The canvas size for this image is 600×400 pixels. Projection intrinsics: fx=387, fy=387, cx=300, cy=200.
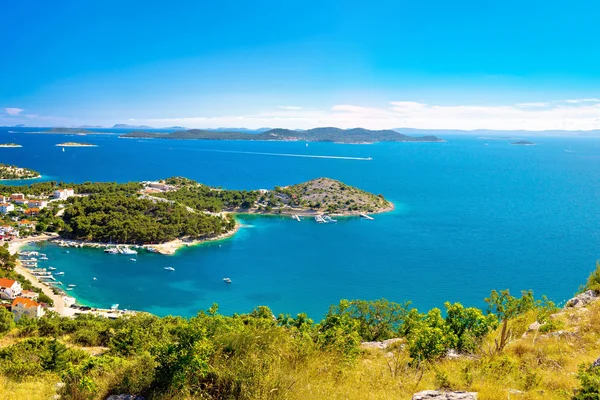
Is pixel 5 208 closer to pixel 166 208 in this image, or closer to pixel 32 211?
pixel 32 211

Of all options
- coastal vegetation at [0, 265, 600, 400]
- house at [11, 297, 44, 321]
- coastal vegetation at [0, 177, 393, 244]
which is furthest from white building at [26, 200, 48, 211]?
coastal vegetation at [0, 265, 600, 400]

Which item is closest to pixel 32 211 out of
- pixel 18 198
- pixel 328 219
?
pixel 18 198

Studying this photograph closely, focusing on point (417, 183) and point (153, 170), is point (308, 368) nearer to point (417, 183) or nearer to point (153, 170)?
point (417, 183)

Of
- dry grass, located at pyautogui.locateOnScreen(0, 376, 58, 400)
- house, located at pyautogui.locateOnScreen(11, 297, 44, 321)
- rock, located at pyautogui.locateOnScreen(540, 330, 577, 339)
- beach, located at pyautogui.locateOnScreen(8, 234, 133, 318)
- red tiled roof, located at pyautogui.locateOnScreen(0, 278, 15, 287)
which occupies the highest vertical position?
rock, located at pyautogui.locateOnScreen(540, 330, 577, 339)

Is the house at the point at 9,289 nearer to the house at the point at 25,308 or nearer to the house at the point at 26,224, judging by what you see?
the house at the point at 25,308

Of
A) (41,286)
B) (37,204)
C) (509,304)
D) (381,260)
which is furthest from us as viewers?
(37,204)

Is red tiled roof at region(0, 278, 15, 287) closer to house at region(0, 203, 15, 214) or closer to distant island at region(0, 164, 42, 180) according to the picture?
house at region(0, 203, 15, 214)

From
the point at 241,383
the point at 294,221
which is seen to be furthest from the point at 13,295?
the point at 294,221
